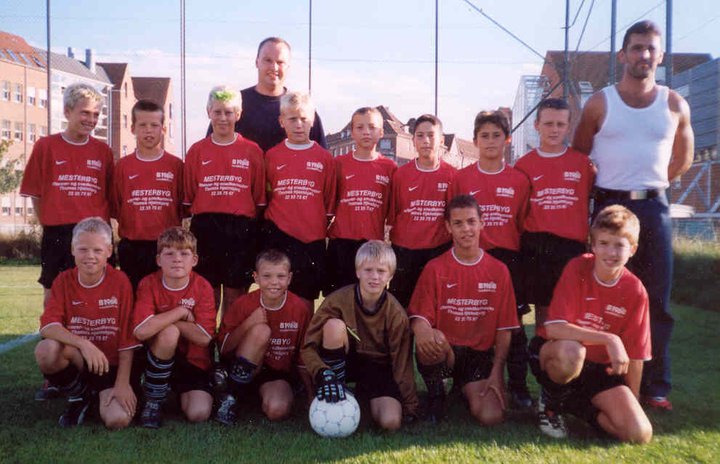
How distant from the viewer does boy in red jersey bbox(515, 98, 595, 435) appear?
154 inches

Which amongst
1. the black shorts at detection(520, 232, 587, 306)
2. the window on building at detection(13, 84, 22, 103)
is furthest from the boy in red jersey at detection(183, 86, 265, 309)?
the window on building at detection(13, 84, 22, 103)

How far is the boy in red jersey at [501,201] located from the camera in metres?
3.94

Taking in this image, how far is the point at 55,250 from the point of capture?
4043 millimetres

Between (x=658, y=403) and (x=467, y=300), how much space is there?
126 centimetres

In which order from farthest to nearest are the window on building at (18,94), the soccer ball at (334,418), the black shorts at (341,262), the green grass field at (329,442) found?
1. the window on building at (18,94)
2. the black shorts at (341,262)
3. the soccer ball at (334,418)
4. the green grass field at (329,442)

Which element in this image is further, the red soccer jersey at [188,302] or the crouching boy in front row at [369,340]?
the red soccer jersey at [188,302]

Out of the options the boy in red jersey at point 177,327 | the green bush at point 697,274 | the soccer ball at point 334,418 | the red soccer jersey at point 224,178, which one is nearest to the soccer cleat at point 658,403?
the soccer ball at point 334,418

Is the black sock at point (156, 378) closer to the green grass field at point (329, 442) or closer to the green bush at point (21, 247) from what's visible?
the green grass field at point (329, 442)

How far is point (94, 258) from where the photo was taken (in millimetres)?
3494

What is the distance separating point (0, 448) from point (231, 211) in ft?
5.85

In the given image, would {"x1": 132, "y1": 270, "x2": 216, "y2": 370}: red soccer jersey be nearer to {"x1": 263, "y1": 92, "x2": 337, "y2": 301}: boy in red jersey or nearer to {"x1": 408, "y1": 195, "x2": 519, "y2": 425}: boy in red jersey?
{"x1": 263, "y1": 92, "x2": 337, "y2": 301}: boy in red jersey

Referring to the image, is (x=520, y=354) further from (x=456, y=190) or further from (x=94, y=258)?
(x=94, y=258)

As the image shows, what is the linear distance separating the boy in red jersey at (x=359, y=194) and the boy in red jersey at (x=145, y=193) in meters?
1.06

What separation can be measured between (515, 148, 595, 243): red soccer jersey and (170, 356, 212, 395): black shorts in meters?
2.11
